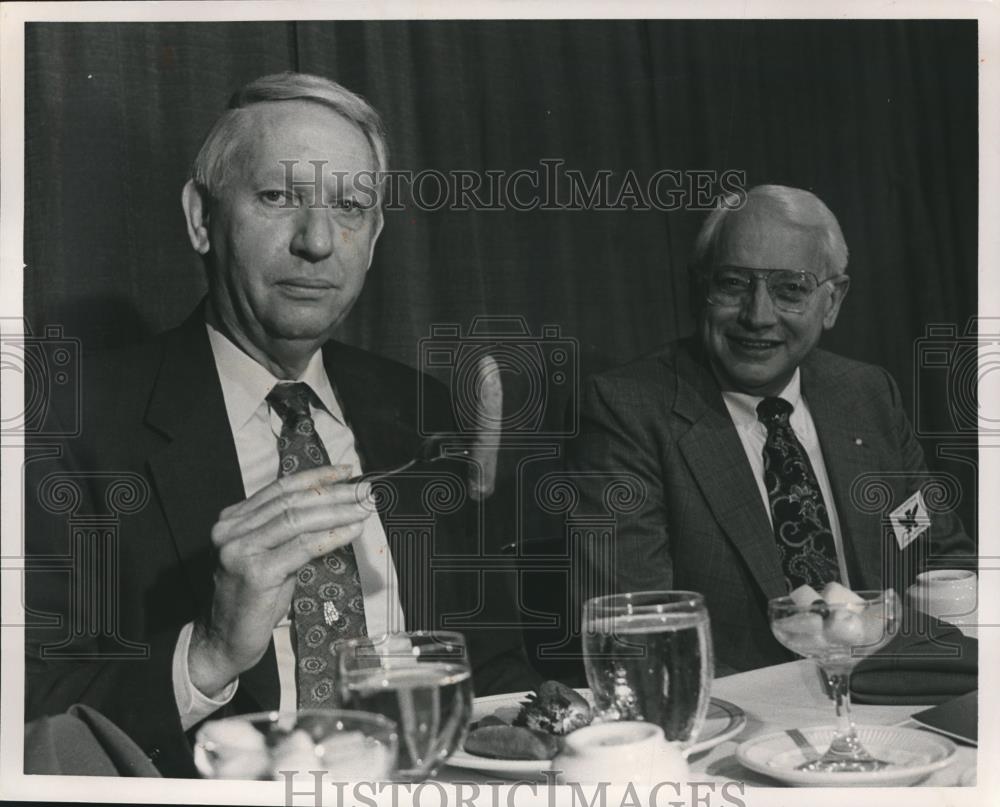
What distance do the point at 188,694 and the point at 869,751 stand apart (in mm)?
787

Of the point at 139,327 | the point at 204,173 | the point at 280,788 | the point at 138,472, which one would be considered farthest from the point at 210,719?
the point at 204,173

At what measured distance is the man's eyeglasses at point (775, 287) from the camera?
1436 mm

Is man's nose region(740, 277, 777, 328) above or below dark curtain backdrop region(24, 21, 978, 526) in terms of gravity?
below

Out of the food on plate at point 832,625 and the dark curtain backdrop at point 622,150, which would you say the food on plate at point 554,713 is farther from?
the dark curtain backdrop at point 622,150

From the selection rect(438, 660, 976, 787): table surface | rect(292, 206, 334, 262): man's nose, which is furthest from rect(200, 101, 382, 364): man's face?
rect(438, 660, 976, 787): table surface

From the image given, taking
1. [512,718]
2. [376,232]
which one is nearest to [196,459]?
[376,232]

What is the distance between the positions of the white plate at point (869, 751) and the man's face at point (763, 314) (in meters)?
0.43

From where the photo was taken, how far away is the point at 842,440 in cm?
146

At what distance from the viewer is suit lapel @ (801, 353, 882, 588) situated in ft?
4.76

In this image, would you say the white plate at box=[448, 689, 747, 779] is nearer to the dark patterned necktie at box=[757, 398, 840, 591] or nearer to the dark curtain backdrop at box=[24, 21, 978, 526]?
the dark patterned necktie at box=[757, 398, 840, 591]

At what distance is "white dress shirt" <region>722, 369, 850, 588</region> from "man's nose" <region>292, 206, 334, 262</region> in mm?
520

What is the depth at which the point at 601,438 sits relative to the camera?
57.3 inches

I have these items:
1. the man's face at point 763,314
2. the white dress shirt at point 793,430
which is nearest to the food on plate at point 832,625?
the white dress shirt at point 793,430

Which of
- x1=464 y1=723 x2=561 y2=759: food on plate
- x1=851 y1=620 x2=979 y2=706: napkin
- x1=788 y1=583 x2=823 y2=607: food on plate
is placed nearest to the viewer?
x1=464 y1=723 x2=561 y2=759: food on plate
